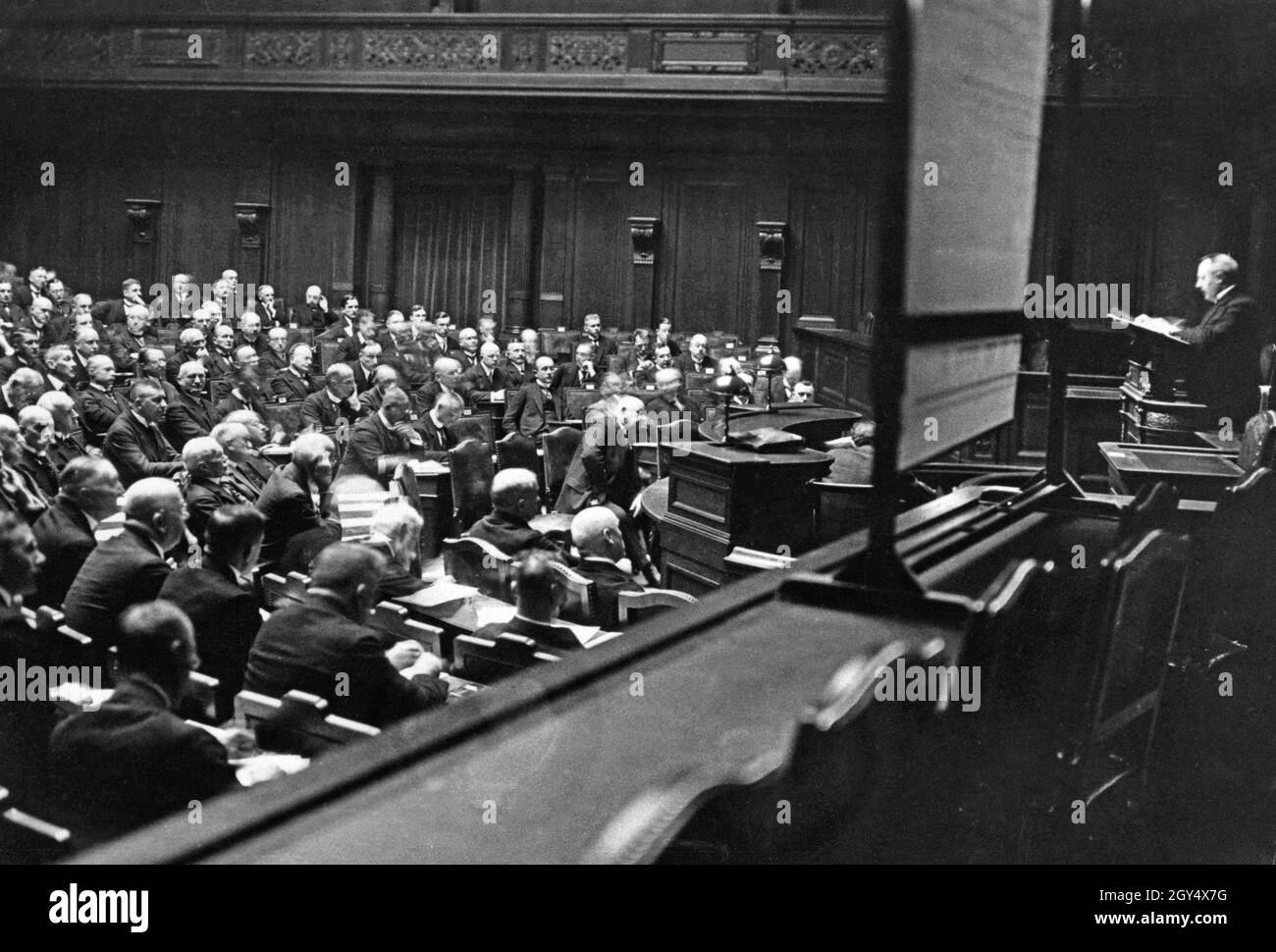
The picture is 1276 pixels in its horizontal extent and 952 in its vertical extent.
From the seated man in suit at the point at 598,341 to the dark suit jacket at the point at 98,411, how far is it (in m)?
4.71

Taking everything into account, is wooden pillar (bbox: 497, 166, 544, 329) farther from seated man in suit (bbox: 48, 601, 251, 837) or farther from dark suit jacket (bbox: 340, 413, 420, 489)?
seated man in suit (bbox: 48, 601, 251, 837)

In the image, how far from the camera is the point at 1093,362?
6.97 meters

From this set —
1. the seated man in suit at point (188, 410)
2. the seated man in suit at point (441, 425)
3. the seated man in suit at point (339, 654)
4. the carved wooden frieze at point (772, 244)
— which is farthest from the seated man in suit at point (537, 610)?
the carved wooden frieze at point (772, 244)

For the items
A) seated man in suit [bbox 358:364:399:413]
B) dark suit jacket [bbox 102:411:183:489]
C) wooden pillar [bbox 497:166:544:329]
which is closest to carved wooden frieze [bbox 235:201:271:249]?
wooden pillar [bbox 497:166:544:329]

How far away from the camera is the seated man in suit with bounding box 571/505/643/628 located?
4.26m

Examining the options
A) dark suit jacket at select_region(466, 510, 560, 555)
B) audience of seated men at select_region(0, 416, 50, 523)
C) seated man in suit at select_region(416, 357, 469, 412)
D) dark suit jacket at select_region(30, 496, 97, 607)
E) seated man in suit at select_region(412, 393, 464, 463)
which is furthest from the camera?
seated man in suit at select_region(416, 357, 469, 412)

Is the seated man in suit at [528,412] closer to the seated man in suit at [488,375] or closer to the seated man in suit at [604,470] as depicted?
the seated man in suit at [488,375]

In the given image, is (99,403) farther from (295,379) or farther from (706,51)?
(706,51)

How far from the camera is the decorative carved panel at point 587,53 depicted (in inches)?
455

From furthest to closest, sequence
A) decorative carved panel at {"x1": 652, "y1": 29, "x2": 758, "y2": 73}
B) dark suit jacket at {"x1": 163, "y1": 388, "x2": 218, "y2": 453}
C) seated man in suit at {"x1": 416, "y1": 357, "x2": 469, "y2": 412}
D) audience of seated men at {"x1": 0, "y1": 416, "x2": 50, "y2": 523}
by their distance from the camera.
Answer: decorative carved panel at {"x1": 652, "y1": 29, "x2": 758, "y2": 73}, seated man in suit at {"x1": 416, "y1": 357, "x2": 469, "y2": 412}, dark suit jacket at {"x1": 163, "y1": 388, "x2": 218, "y2": 453}, audience of seated men at {"x1": 0, "y1": 416, "x2": 50, "y2": 523}

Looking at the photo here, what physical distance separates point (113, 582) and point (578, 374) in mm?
6944

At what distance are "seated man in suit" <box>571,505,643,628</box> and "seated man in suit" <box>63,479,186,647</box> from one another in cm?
144
